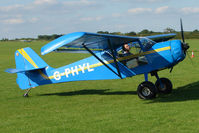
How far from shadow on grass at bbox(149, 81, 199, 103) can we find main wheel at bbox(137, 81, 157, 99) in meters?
0.23

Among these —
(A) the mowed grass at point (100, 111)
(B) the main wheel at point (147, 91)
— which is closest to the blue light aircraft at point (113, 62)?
(B) the main wheel at point (147, 91)

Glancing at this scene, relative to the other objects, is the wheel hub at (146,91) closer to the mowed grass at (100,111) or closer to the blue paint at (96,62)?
the mowed grass at (100,111)

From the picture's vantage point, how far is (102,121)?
6.70m

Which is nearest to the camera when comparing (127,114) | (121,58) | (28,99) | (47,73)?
(127,114)

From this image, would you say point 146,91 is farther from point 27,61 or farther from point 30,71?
point 27,61

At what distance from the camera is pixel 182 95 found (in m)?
9.55

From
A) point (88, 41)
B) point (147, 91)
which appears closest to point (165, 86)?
point (147, 91)

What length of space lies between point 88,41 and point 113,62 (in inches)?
62.0

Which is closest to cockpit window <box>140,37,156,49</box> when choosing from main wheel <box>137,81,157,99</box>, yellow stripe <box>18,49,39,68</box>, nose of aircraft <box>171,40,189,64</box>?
nose of aircraft <box>171,40,189,64</box>

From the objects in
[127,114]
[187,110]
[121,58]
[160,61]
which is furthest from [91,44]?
[187,110]

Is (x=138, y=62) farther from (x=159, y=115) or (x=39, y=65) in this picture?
(x=39, y=65)

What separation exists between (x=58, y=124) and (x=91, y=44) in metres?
3.47

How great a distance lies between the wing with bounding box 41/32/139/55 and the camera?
23.3 ft

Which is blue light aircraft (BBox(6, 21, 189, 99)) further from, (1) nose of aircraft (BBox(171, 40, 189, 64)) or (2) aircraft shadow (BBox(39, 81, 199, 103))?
(2) aircraft shadow (BBox(39, 81, 199, 103))
